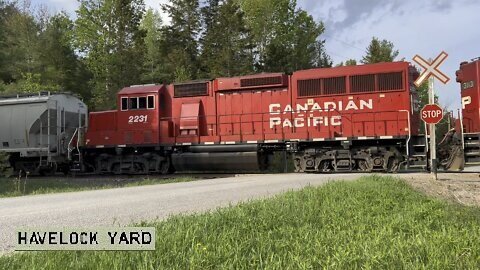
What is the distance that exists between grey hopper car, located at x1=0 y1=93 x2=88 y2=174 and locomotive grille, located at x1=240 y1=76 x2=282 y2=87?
29.8 ft

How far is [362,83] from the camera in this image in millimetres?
18812

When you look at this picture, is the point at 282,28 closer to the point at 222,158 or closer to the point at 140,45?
the point at 140,45

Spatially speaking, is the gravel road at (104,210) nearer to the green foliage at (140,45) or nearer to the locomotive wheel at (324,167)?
the locomotive wheel at (324,167)

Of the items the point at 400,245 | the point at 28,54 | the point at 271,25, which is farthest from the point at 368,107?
the point at 28,54

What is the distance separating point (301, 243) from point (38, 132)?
19651 millimetres

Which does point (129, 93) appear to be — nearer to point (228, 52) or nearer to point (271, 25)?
point (228, 52)

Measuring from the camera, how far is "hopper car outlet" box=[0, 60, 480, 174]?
1820cm

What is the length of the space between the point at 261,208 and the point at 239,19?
35.9 metres

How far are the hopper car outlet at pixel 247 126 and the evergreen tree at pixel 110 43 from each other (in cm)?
1964

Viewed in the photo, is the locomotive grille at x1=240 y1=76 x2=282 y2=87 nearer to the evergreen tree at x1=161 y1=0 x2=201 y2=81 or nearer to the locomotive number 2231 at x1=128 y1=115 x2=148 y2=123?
the locomotive number 2231 at x1=128 y1=115 x2=148 y2=123

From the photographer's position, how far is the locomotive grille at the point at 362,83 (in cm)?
1869

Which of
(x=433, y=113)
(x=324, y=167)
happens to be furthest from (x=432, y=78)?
(x=324, y=167)

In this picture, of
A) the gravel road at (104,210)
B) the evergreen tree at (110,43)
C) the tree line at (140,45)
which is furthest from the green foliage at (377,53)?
the gravel road at (104,210)

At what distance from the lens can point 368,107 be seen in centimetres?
1870
